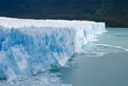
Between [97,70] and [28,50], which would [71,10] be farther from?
[28,50]

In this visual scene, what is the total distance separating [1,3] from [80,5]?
9.81m

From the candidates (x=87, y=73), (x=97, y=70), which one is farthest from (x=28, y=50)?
(x=97, y=70)

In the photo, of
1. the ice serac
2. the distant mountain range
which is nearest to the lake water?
the ice serac

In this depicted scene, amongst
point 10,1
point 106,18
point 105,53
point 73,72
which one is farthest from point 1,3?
point 73,72

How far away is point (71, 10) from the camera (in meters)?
43.4

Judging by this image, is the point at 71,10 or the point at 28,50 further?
the point at 71,10

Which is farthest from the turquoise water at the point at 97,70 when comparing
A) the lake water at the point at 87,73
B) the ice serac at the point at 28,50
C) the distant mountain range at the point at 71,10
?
the distant mountain range at the point at 71,10

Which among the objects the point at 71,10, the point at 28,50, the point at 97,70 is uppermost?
the point at 71,10

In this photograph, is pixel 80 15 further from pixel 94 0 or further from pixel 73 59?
pixel 73 59

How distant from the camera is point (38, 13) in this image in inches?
1652

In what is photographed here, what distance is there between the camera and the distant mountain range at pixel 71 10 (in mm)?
38406

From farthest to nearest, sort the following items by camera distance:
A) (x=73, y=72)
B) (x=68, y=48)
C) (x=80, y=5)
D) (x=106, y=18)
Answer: (x=80, y=5)
(x=106, y=18)
(x=68, y=48)
(x=73, y=72)

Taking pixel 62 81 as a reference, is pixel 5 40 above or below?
above

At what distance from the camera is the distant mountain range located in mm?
38406
